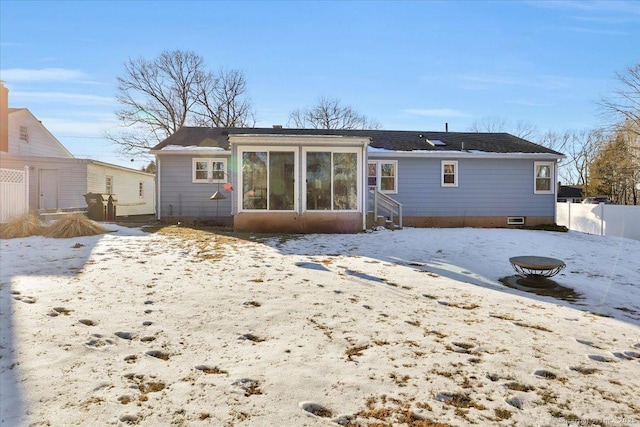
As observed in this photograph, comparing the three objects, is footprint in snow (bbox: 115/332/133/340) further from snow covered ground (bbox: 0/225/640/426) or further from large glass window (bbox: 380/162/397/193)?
large glass window (bbox: 380/162/397/193)

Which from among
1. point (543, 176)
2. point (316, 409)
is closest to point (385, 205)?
point (543, 176)

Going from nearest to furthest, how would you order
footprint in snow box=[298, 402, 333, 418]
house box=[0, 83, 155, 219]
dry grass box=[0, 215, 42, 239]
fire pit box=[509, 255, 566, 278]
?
footprint in snow box=[298, 402, 333, 418]
fire pit box=[509, 255, 566, 278]
dry grass box=[0, 215, 42, 239]
house box=[0, 83, 155, 219]

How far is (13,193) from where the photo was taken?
1065 centimetres

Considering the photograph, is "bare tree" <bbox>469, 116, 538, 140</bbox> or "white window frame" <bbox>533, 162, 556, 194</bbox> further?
"bare tree" <bbox>469, 116, 538, 140</bbox>

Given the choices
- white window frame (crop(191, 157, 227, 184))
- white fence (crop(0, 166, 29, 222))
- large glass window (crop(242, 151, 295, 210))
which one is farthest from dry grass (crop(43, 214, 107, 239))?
white window frame (crop(191, 157, 227, 184))

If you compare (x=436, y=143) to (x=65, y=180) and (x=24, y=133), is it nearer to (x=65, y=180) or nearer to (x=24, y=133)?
(x=65, y=180)

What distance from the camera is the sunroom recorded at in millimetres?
10938

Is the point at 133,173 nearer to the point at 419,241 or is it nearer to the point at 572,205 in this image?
the point at 419,241

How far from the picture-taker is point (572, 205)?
1781 centimetres

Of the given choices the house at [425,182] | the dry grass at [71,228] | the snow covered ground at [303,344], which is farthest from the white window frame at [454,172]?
the dry grass at [71,228]

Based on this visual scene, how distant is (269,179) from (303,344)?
801 cm

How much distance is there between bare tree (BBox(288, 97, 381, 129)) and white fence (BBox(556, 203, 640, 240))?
2206 centimetres

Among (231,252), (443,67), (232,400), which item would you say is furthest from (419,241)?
(443,67)

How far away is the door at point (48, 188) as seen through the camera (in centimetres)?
1730
